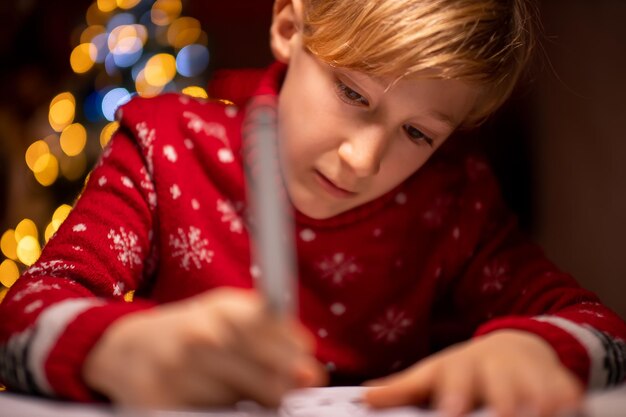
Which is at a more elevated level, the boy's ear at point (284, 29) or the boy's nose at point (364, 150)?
the boy's ear at point (284, 29)

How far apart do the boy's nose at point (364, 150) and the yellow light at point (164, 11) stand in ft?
3.10

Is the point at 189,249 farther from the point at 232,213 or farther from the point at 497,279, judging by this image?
the point at 497,279

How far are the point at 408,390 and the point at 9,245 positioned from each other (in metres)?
1.14

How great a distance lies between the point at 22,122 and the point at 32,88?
8 centimetres

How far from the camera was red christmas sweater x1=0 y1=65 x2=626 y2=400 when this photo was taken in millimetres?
762

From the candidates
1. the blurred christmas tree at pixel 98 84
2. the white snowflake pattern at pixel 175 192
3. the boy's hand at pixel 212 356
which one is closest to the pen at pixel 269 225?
the boy's hand at pixel 212 356

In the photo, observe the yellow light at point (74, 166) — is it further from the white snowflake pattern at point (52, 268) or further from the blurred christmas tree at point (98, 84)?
the white snowflake pattern at point (52, 268)

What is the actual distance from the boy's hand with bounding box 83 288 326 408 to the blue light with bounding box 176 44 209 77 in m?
1.16

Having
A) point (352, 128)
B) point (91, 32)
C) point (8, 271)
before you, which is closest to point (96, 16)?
point (91, 32)

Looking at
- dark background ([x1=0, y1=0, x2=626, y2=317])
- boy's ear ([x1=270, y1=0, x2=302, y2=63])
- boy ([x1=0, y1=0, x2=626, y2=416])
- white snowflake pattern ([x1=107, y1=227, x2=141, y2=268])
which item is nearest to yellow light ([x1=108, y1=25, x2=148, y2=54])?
dark background ([x1=0, y1=0, x2=626, y2=317])

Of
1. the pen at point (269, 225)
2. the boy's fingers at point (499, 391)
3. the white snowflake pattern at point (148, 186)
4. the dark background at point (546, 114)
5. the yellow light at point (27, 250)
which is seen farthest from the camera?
the yellow light at point (27, 250)

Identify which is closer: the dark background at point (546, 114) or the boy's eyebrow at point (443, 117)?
the boy's eyebrow at point (443, 117)

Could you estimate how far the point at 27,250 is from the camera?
4.55ft

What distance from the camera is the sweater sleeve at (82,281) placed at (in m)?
A: 0.47
